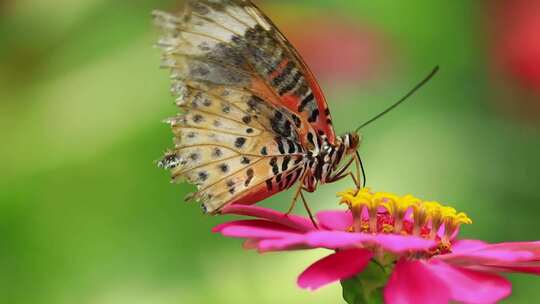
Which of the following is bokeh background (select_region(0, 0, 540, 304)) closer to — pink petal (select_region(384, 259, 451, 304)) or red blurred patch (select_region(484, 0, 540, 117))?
red blurred patch (select_region(484, 0, 540, 117))

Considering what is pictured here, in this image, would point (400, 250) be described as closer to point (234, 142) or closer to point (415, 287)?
point (415, 287)

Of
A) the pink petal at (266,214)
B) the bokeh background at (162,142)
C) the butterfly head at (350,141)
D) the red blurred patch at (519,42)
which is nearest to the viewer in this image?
the pink petal at (266,214)

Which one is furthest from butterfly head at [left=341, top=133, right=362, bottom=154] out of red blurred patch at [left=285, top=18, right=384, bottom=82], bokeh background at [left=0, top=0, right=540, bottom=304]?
red blurred patch at [left=285, top=18, right=384, bottom=82]

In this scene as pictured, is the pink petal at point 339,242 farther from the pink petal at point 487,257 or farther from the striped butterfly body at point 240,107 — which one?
the striped butterfly body at point 240,107

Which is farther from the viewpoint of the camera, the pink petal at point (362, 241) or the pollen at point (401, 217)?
the pollen at point (401, 217)

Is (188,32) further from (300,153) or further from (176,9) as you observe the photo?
(176,9)

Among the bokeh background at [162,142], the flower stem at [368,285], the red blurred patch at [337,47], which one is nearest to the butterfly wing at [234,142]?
the flower stem at [368,285]

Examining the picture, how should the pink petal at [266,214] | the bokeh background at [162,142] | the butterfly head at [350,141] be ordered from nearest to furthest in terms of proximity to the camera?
the pink petal at [266,214], the butterfly head at [350,141], the bokeh background at [162,142]
